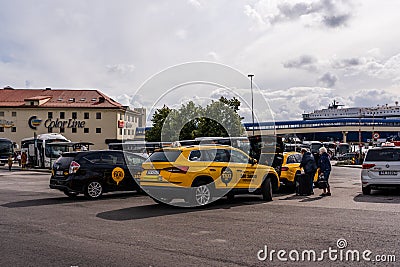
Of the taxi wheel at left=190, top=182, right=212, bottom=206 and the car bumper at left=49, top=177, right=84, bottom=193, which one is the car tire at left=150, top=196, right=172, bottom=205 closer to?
the taxi wheel at left=190, top=182, right=212, bottom=206

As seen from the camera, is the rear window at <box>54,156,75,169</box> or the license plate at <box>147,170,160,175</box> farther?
the rear window at <box>54,156,75,169</box>

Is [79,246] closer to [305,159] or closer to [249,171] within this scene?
[249,171]

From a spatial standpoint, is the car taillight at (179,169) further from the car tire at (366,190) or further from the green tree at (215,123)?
the green tree at (215,123)

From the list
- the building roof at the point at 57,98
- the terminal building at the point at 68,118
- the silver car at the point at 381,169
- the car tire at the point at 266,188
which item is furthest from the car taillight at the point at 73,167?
the building roof at the point at 57,98

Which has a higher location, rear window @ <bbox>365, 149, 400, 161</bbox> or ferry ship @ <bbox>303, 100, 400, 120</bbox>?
ferry ship @ <bbox>303, 100, 400, 120</bbox>

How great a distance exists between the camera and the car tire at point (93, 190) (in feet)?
51.7

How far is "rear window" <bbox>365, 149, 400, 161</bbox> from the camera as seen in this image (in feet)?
53.9

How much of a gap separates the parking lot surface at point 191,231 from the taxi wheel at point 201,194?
0.39 meters

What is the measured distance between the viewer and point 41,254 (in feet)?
24.9

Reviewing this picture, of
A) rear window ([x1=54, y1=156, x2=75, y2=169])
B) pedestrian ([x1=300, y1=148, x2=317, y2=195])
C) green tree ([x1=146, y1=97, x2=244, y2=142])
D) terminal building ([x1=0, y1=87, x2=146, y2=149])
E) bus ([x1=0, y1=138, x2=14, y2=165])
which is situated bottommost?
pedestrian ([x1=300, y1=148, x2=317, y2=195])

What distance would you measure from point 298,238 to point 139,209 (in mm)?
5530

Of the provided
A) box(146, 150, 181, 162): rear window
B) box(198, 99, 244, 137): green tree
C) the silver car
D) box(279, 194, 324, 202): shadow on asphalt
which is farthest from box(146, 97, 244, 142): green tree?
the silver car

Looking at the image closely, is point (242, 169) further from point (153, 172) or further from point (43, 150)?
point (43, 150)

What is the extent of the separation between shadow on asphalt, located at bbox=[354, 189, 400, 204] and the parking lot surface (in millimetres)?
88
